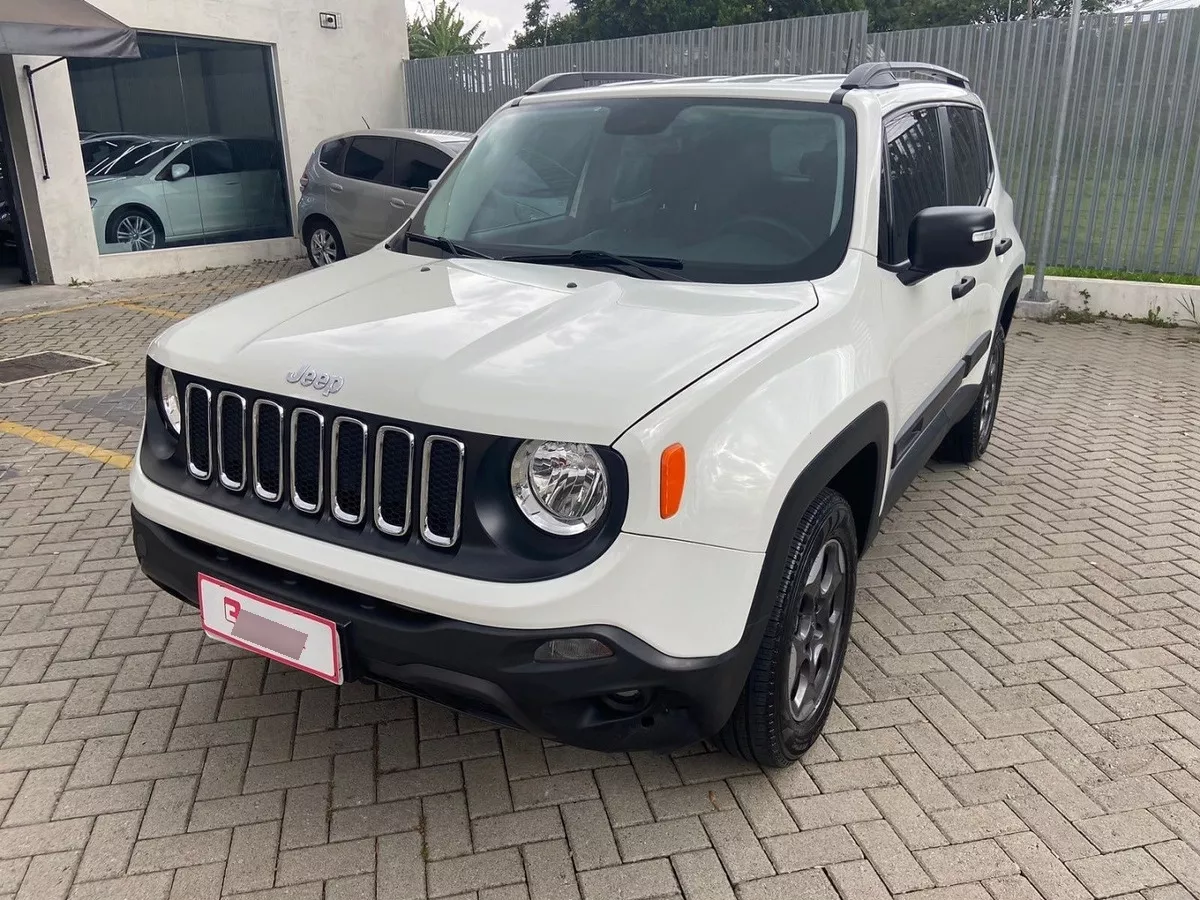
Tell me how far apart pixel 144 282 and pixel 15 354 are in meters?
3.81

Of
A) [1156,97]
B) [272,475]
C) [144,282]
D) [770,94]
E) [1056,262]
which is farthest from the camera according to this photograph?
[144,282]

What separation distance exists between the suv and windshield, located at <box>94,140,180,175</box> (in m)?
9.40

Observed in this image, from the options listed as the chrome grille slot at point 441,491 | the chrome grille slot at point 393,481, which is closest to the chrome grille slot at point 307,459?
the chrome grille slot at point 393,481

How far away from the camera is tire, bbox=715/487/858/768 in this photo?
2422 mm

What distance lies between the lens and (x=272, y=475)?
246 centimetres

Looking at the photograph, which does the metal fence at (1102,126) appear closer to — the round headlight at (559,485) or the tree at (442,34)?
the round headlight at (559,485)

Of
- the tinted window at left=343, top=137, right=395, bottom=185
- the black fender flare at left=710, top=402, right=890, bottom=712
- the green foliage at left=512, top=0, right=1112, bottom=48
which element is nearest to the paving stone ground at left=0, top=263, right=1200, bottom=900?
the black fender flare at left=710, top=402, right=890, bottom=712

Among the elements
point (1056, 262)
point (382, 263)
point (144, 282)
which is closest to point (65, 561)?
point (382, 263)

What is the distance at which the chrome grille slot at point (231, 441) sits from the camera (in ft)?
8.19

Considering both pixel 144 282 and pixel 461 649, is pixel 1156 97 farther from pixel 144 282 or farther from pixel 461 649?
pixel 144 282

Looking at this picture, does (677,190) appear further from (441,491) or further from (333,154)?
(333,154)

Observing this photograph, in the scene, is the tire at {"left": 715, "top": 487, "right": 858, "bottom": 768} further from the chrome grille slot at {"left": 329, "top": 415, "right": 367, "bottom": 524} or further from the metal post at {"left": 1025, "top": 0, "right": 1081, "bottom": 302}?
the metal post at {"left": 1025, "top": 0, "right": 1081, "bottom": 302}

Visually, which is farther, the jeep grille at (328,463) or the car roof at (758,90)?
the car roof at (758,90)

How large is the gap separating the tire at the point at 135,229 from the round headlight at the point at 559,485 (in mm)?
10964
